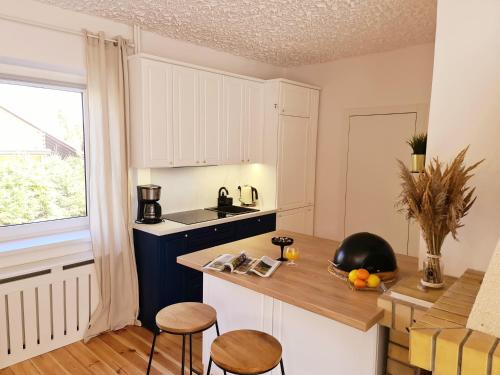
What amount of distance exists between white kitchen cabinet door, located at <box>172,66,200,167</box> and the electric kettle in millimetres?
920

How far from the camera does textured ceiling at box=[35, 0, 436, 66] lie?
8.71 ft

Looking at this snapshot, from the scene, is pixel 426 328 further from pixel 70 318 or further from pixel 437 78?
pixel 70 318

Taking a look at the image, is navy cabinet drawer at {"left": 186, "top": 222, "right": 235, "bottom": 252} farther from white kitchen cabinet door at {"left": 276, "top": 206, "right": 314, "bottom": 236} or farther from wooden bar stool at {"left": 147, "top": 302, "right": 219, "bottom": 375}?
wooden bar stool at {"left": 147, "top": 302, "right": 219, "bottom": 375}

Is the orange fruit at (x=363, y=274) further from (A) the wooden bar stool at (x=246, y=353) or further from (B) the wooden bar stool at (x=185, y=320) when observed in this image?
(B) the wooden bar stool at (x=185, y=320)

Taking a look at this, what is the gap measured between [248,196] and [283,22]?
6.39 feet

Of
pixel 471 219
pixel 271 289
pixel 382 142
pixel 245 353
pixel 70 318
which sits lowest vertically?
pixel 70 318

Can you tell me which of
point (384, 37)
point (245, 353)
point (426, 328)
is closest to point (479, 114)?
point (426, 328)

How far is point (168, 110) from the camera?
3.22 meters

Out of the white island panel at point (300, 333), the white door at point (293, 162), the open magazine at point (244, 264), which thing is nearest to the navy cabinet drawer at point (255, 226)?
the white door at point (293, 162)

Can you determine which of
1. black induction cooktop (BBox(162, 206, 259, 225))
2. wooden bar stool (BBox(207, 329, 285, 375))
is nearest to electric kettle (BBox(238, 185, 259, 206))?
black induction cooktop (BBox(162, 206, 259, 225))

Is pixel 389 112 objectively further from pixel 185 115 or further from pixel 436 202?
pixel 436 202

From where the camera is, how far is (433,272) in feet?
5.27

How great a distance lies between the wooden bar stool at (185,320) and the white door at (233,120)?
6.52ft

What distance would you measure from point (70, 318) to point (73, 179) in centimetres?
Answer: 115
